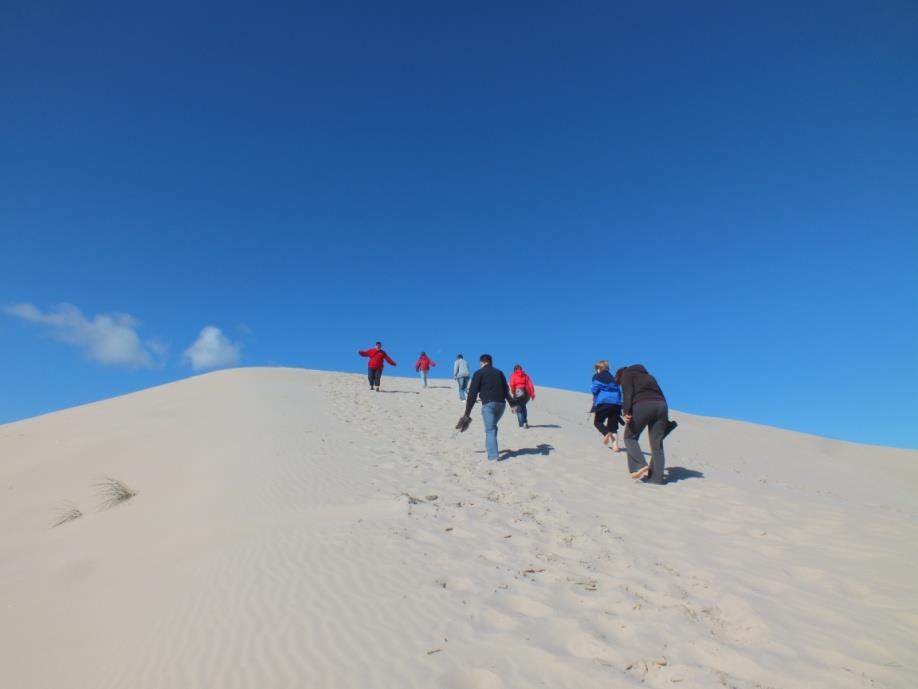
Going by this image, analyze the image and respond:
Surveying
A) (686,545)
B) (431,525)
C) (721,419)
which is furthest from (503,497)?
(721,419)

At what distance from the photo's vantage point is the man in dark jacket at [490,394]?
8.99m

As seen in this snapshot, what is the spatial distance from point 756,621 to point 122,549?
6308mm

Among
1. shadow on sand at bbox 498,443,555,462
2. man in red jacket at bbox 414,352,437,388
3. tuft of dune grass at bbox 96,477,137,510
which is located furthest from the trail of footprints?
man in red jacket at bbox 414,352,437,388

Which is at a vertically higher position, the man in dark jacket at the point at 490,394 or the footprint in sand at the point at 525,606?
the man in dark jacket at the point at 490,394

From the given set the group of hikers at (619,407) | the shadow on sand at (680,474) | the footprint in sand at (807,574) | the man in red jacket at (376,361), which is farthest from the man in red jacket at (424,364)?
the footprint in sand at (807,574)

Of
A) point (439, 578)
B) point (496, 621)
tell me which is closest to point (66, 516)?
point (439, 578)

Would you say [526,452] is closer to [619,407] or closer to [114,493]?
[619,407]

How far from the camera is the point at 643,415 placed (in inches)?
293

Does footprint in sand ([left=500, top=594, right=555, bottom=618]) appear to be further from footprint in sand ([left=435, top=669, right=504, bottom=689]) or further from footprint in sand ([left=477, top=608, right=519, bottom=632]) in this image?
footprint in sand ([left=435, top=669, right=504, bottom=689])

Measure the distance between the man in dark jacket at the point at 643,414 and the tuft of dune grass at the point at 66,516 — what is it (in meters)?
8.84

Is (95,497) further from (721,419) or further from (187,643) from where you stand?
(721,419)

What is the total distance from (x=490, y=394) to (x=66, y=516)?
7.15 meters

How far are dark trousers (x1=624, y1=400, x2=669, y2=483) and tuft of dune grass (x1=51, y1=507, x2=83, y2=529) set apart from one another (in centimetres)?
886

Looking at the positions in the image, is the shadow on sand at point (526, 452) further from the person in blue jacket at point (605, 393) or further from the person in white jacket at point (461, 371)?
the person in white jacket at point (461, 371)
